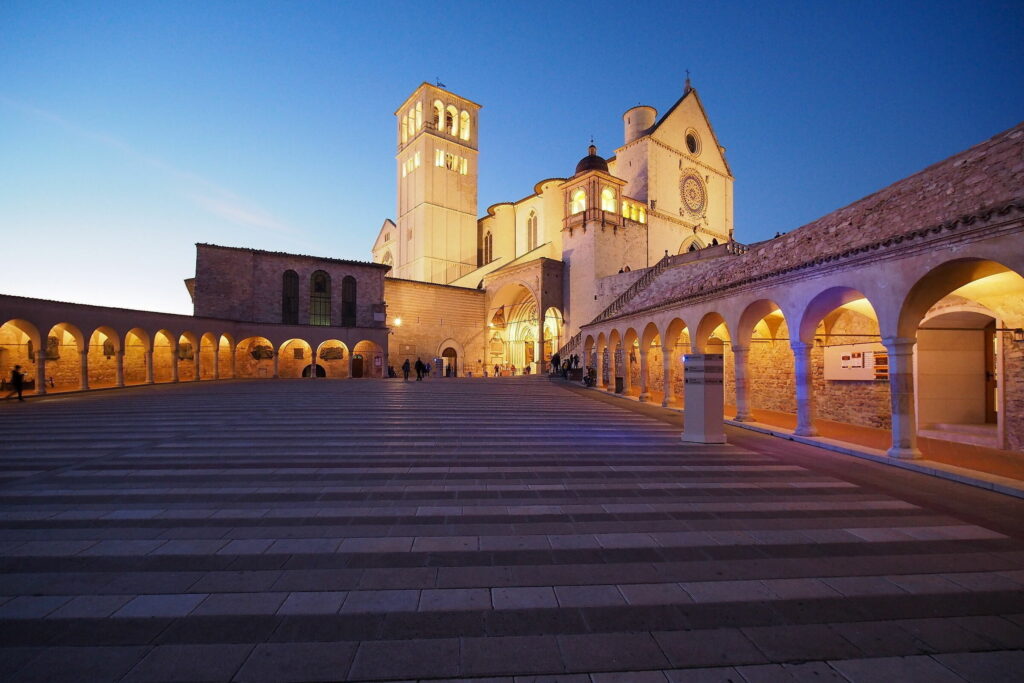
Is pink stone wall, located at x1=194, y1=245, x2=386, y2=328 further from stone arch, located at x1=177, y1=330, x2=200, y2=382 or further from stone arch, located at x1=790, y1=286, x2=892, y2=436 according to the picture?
stone arch, located at x1=790, y1=286, x2=892, y2=436

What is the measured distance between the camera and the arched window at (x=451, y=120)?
5144 cm

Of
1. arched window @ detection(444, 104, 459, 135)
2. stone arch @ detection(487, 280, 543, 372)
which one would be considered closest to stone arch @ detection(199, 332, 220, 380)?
stone arch @ detection(487, 280, 543, 372)

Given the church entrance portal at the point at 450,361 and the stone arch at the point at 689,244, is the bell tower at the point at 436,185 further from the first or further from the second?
the stone arch at the point at 689,244

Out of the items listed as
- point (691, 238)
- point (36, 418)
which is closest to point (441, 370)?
point (691, 238)

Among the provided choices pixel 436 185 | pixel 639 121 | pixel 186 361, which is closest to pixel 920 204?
pixel 186 361

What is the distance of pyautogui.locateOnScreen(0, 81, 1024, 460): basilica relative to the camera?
8.18m

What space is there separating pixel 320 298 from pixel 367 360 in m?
5.64

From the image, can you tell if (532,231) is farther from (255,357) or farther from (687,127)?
(255,357)

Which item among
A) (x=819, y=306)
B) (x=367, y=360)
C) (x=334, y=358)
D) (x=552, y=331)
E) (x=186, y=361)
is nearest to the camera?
(x=819, y=306)

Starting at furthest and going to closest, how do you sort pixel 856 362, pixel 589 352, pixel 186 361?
pixel 186 361
pixel 589 352
pixel 856 362

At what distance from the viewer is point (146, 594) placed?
306 cm

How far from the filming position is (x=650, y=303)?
18.8 m

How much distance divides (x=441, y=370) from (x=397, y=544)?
3484 cm

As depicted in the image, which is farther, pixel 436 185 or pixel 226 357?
pixel 436 185
